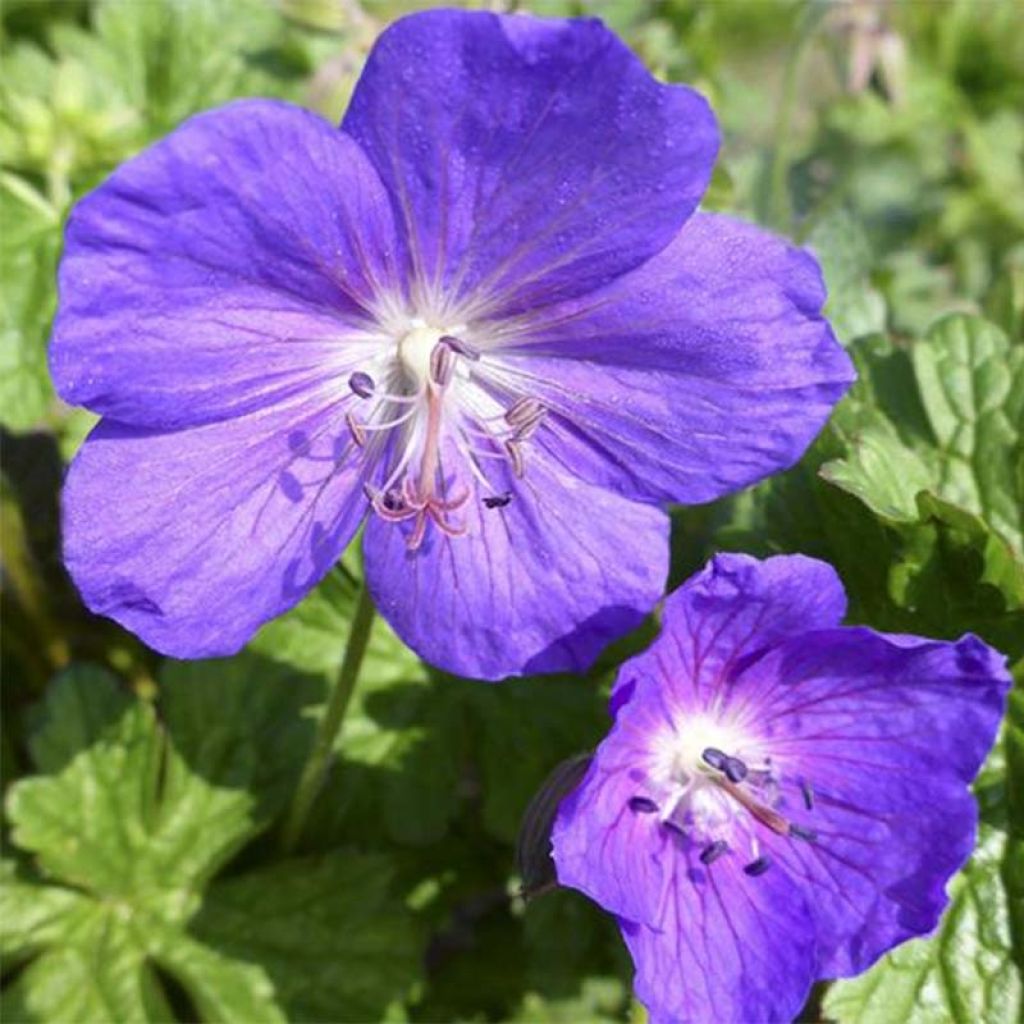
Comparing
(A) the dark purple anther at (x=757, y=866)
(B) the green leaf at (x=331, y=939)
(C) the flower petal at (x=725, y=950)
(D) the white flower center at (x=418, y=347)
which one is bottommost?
(B) the green leaf at (x=331, y=939)

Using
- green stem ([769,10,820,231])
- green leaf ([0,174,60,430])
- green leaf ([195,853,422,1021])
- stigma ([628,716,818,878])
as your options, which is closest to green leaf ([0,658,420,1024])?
green leaf ([195,853,422,1021])

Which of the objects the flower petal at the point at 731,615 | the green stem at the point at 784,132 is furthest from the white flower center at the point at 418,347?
the green stem at the point at 784,132

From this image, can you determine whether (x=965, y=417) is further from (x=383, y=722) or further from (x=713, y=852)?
(x=383, y=722)

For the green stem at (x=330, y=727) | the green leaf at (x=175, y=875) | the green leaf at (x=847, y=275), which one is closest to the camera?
the green stem at (x=330, y=727)

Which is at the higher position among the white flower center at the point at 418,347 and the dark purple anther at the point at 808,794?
the white flower center at the point at 418,347

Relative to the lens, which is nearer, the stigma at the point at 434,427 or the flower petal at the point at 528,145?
the flower petal at the point at 528,145

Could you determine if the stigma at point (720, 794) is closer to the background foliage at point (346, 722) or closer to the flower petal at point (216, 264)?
the background foliage at point (346, 722)

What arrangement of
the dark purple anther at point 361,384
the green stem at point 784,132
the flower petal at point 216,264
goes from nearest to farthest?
the flower petal at point 216,264, the dark purple anther at point 361,384, the green stem at point 784,132

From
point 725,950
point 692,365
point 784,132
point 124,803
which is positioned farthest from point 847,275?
point 124,803
